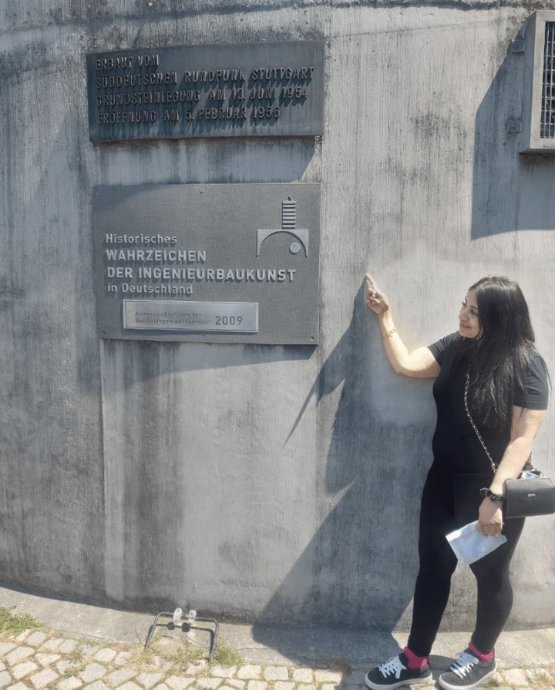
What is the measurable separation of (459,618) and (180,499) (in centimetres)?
182

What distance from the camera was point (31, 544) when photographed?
3.51 metres

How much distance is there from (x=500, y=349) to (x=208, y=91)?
209cm

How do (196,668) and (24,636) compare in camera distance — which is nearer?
(196,668)

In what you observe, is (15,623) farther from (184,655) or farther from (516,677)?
(516,677)

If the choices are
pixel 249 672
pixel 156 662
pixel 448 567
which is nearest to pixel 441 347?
pixel 448 567

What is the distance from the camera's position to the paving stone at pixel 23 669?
2.80 m

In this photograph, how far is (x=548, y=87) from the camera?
286 cm

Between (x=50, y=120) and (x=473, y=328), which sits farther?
(x=50, y=120)

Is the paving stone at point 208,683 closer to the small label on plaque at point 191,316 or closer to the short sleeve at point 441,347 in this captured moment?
the small label on plaque at point 191,316

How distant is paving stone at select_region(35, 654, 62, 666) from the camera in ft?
9.52

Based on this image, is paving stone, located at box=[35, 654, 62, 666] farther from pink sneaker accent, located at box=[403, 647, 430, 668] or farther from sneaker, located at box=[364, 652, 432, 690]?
pink sneaker accent, located at box=[403, 647, 430, 668]

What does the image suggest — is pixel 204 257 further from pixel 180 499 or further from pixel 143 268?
pixel 180 499

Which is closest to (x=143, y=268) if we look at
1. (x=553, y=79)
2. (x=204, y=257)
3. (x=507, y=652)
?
(x=204, y=257)

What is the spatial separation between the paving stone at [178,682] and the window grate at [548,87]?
11.2ft
